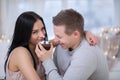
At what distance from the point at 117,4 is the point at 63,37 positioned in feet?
9.15

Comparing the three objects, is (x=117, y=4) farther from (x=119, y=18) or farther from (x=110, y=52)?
(x=110, y=52)

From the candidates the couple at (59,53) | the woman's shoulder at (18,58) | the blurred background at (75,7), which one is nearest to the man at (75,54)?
the couple at (59,53)

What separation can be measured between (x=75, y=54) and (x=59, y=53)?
1.03ft

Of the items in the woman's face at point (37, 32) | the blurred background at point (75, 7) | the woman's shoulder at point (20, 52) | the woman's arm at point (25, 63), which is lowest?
the blurred background at point (75, 7)

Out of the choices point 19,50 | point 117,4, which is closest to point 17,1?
point 117,4

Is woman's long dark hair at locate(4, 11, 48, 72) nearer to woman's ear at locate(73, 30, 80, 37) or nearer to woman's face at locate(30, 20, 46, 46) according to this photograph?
→ woman's face at locate(30, 20, 46, 46)

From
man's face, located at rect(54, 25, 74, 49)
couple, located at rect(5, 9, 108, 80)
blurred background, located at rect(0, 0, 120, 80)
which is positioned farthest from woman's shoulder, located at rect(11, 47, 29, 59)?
blurred background, located at rect(0, 0, 120, 80)

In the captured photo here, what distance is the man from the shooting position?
139cm

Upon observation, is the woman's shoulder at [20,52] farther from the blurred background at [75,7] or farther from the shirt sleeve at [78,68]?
the blurred background at [75,7]

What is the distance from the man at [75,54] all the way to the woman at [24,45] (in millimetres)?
113

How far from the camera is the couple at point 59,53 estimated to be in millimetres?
1400

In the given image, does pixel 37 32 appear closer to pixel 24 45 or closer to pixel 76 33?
pixel 24 45

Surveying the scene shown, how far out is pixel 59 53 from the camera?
5.70ft

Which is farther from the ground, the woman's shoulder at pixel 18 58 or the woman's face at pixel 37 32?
the woman's face at pixel 37 32
